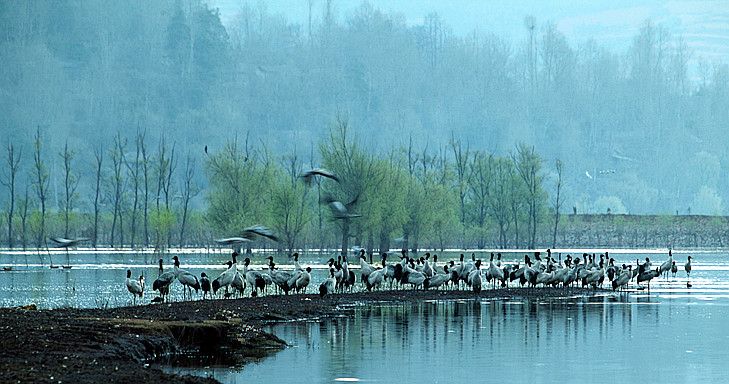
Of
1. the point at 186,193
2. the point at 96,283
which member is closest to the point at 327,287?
the point at 96,283

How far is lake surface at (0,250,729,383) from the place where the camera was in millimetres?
19828

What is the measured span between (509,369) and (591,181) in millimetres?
182009

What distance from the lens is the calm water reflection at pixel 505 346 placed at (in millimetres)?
19766

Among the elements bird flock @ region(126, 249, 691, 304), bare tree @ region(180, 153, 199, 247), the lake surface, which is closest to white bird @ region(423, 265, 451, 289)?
bird flock @ region(126, 249, 691, 304)

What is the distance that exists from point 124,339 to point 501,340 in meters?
9.68

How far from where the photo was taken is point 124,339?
2011 centimetres

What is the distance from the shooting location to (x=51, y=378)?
15.5m

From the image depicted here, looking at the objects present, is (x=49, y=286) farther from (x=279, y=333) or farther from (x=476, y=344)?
(x=476, y=344)

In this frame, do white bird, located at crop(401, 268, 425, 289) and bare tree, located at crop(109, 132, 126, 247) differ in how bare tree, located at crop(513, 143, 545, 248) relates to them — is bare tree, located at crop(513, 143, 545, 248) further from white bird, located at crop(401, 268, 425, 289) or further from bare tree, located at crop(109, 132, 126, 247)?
white bird, located at crop(401, 268, 425, 289)

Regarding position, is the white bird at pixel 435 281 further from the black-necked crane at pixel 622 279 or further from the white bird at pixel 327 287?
the black-necked crane at pixel 622 279

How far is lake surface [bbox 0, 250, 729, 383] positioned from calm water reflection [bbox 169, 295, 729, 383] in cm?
3

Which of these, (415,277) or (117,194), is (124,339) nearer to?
(415,277)

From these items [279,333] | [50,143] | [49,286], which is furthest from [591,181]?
[279,333]

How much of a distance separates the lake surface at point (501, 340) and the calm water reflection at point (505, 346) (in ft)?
0.08
